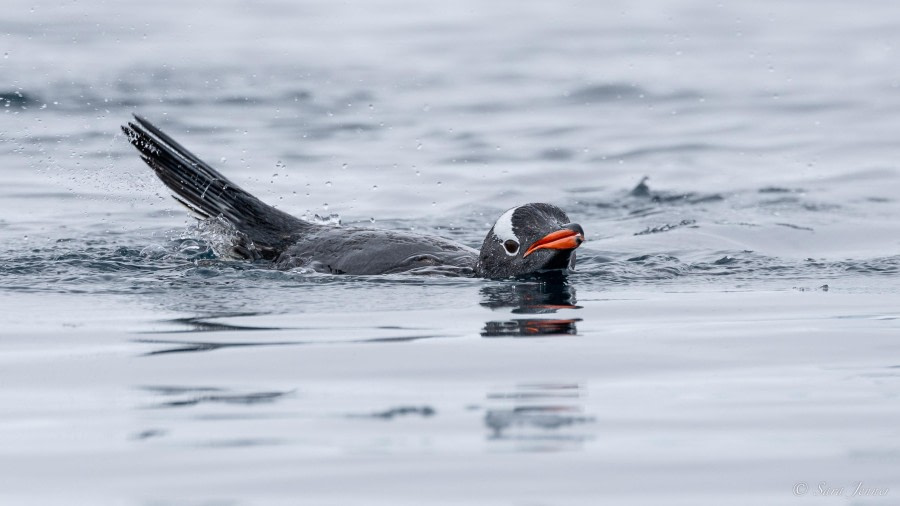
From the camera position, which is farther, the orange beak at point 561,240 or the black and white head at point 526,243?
the black and white head at point 526,243

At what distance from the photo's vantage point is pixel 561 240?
25.4 feet

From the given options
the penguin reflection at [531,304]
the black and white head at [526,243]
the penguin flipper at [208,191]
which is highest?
the penguin flipper at [208,191]

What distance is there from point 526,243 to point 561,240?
0.36 meters

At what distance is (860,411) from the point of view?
17.2 ft

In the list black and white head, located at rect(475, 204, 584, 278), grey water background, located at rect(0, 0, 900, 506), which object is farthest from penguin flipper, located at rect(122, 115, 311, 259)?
black and white head, located at rect(475, 204, 584, 278)

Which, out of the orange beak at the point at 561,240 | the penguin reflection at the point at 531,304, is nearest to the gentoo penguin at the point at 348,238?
the orange beak at the point at 561,240

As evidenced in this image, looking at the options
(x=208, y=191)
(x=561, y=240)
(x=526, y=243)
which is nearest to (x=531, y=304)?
(x=561, y=240)

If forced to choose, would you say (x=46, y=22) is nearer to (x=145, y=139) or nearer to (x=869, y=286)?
(x=145, y=139)

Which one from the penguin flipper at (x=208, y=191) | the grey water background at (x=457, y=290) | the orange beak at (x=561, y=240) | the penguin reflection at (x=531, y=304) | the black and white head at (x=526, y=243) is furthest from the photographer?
A: the penguin flipper at (x=208, y=191)

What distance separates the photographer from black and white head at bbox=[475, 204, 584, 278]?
799 centimetres

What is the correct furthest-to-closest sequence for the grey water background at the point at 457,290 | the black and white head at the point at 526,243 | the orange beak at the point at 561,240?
the black and white head at the point at 526,243, the orange beak at the point at 561,240, the grey water background at the point at 457,290

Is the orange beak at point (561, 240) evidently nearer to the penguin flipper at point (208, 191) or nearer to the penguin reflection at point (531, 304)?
the penguin reflection at point (531, 304)

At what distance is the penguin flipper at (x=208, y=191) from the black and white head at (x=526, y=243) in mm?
1625

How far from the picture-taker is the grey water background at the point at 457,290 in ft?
14.8
